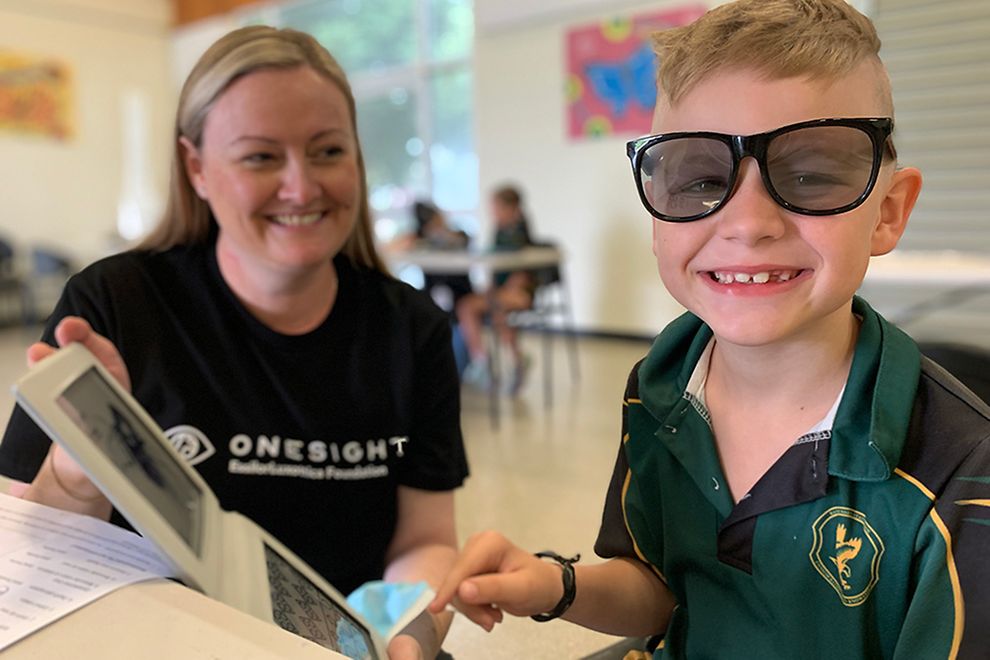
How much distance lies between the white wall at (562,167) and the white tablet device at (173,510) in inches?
190

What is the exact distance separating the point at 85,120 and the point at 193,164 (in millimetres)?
7731

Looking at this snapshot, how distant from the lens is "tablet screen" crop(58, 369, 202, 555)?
600 millimetres

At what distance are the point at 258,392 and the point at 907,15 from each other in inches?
166

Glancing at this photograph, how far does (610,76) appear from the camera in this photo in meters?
5.59

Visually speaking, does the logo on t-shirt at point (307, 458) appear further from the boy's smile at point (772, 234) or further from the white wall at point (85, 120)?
the white wall at point (85, 120)

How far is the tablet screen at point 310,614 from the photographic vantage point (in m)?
0.65

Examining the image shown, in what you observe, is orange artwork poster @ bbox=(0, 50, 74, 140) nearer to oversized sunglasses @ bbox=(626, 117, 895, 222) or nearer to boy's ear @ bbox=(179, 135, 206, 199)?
boy's ear @ bbox=(179, 135, 206, 199)

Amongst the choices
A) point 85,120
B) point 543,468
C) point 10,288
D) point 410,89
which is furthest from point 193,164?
point 85,120

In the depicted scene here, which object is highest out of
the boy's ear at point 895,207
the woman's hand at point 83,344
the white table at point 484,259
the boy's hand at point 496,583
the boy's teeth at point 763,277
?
the boy's ear at point 895,207

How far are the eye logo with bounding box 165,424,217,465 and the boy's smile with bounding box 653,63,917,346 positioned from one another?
0.69 m

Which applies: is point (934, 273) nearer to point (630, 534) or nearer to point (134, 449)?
point (630, 534)

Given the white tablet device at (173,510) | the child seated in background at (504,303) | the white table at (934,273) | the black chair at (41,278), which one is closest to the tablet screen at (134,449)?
the white tablet device at (173,510)

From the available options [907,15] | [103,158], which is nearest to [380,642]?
[907,15]

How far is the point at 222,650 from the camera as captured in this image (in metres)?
0.57
